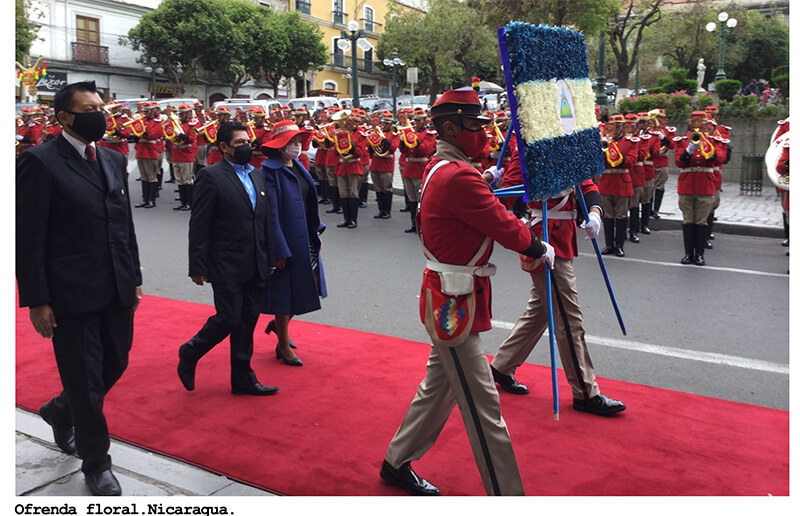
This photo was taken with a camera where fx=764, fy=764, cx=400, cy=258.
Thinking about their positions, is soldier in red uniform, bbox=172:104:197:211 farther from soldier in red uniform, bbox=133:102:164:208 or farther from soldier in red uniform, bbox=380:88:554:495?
soldier in red uniform, bbox=380:88:554:495

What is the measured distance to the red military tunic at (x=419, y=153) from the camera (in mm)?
13375

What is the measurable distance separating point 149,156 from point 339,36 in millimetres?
43090

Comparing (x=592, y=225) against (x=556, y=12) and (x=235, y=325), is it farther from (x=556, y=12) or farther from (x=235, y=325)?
(x=556, y=12)

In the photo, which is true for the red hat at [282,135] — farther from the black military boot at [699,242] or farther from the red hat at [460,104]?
the black military boot at [699,242]

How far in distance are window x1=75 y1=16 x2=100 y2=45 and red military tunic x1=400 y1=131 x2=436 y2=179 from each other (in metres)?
32.3

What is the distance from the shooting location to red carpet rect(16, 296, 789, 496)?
13.1 feet

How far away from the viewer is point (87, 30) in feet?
131

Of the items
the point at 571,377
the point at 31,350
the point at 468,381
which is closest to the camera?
the point at 468,381

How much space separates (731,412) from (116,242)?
12.9 ft

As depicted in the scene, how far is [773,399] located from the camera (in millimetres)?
5301

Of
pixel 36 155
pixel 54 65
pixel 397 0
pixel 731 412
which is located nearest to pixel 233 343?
pixel 36 155

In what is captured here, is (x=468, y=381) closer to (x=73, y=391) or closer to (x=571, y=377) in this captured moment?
(x=571, y=377)

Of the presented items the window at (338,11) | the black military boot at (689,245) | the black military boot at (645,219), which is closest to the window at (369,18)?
the window at (338,11)

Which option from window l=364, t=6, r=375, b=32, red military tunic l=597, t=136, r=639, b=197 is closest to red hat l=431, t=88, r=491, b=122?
red military tunic l=597, t=136, r=639, b=197
